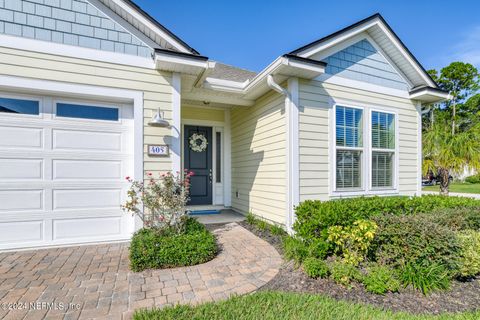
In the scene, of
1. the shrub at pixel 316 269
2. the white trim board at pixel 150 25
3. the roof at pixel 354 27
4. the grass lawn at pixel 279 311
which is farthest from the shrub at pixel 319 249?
the white trim board at pixel 150 25

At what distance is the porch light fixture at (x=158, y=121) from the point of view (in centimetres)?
414

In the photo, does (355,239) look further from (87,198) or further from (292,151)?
(87,198)

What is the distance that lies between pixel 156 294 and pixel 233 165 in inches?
188

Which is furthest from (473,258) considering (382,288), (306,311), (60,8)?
(60,8)

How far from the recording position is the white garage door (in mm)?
3775

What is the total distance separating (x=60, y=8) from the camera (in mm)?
3830

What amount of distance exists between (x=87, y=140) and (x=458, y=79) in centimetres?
3109

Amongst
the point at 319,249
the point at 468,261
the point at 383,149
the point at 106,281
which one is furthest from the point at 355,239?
the point at 383,149

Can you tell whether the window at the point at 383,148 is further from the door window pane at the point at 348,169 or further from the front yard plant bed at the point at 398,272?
the front yard plant bed at the point at 398,272

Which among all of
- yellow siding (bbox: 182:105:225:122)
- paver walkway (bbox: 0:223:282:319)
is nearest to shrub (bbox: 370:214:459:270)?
paver walkway (bbox: 0:223:282:319)

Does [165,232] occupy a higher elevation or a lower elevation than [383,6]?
lower

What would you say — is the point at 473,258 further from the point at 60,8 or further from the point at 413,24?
the point at 413,24

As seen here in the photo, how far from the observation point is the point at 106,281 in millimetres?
2848

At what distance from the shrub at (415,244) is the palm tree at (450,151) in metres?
4.77
